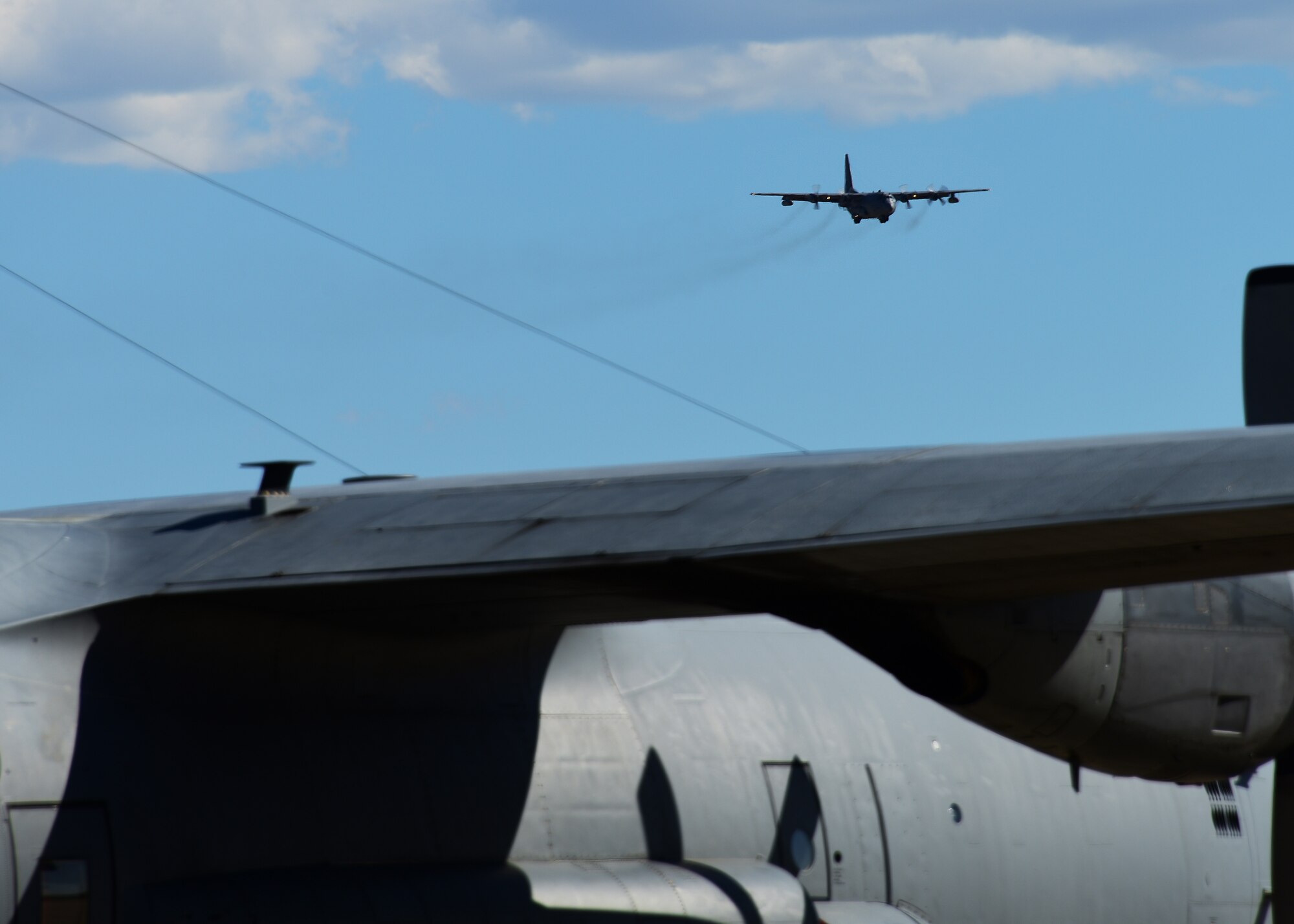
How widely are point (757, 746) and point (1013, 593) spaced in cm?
328

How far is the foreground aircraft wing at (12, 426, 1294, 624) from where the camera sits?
696cm

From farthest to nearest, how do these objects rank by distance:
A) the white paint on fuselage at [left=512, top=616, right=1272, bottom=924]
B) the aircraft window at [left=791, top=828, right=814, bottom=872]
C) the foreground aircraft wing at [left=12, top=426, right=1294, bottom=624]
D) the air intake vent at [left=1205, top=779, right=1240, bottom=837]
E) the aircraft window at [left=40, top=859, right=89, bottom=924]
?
the air intake vent at [left=1205, top=779, right=1240, bottom=837]
the aircraft window at [left=791, top=828, right=814, bottom=872]
the white paint on fuselage at [left=512, top=616, right=1272, bottom=924]
the aircraft window at [left=40, top=859, right=89, bottom=924]
the foreground aircraft wing at [left=12, top=426, right=1294, bottom=624]

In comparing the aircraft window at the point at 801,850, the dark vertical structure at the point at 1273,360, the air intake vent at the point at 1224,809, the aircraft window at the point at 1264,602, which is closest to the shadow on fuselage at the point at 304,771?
the aircraft window at the point at 801,850

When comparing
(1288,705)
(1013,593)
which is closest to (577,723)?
(1013,593)

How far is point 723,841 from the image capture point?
1073cm

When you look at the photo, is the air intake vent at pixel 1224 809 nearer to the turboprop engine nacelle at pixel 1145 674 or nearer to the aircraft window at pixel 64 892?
the turboprop engine nacelle at pixel 1145 674

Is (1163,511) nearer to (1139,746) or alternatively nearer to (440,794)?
(1139,746)

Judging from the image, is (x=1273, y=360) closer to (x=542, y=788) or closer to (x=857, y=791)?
(x=857, y=791)

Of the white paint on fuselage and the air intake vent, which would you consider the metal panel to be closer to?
the white paint on fuselage

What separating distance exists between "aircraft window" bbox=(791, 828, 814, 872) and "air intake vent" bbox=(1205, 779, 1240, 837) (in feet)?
13.1

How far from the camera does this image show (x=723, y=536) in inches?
295

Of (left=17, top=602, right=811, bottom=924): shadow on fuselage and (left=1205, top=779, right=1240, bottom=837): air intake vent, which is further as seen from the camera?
(left=1205, top=779, right=1240, bottom=837): air intake vent

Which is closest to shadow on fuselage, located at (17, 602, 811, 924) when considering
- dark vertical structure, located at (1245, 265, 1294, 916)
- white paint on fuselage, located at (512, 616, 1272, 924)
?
white paint on fuselage, located at (512, 616, 1272, 924)

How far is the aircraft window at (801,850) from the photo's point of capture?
11156 mm
